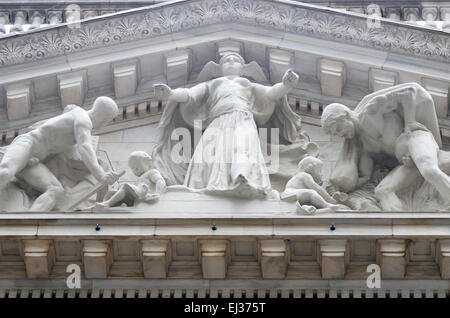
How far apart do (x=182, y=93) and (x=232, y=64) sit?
111 cm

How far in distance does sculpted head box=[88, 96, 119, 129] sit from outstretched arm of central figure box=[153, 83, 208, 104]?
0.57 m

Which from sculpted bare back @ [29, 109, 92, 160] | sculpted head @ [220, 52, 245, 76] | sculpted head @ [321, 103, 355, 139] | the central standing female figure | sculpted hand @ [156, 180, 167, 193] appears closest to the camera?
sculpted hand @ [156, 180, 167, 193]

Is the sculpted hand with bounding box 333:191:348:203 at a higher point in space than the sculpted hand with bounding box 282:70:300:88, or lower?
lower

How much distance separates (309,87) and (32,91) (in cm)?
346

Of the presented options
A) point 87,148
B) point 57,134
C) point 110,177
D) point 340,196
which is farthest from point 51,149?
point 340,196

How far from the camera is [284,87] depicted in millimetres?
20547

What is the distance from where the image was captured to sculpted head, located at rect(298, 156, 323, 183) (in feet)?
64.5

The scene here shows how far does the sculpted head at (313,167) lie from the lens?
64.5 ft

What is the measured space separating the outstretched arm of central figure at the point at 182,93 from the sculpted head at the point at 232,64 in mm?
484

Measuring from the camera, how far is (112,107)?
2017 cm

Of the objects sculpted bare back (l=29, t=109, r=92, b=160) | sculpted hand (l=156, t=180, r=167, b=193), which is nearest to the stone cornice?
sculpted bare back (l=29, t=109, r=92, b=160)

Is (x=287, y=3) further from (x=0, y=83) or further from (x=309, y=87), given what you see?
(x=0, y=83)

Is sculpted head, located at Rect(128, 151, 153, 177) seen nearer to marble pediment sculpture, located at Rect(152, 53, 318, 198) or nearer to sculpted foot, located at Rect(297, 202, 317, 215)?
marble pediment sculpture, located at Rect(152, 53, 318, 198)

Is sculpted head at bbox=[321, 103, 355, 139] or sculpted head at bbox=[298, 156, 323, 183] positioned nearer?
sculpted head at bbox=[298, 156, 323, 183]
